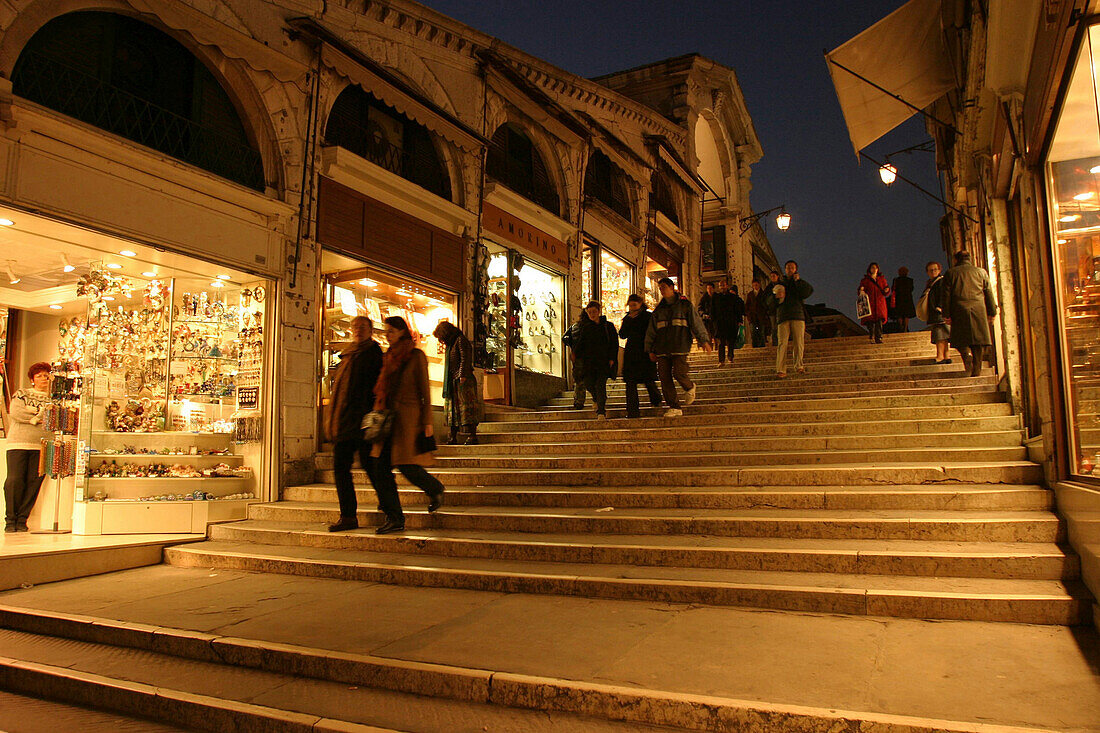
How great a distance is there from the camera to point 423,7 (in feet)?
38.9

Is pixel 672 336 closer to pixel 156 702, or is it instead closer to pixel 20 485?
pixel 156 702

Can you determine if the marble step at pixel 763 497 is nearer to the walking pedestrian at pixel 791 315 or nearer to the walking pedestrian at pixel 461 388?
the walking pedestrian at pixel 461 388

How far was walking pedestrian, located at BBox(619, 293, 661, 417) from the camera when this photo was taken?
9.70 metres

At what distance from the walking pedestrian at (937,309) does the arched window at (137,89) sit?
28.7 ft

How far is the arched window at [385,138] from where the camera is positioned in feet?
35.6

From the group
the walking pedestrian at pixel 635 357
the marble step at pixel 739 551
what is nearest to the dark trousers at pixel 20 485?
the marble step at pixel 739 551

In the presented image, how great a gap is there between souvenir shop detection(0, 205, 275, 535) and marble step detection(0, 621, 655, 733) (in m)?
3.48

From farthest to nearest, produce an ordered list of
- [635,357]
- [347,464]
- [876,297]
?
[876,297] → [635,357] → [347,464]

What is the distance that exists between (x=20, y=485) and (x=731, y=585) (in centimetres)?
740

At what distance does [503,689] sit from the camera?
3326 mm

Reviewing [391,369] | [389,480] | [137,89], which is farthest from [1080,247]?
[137,89]

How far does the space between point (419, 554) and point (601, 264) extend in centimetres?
1195

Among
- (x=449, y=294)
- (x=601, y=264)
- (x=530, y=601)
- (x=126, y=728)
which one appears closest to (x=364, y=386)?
(x=530, y=601)

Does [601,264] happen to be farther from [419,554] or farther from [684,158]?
[419,554]
